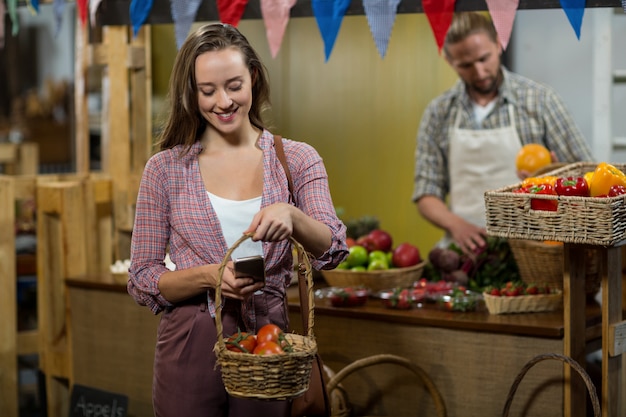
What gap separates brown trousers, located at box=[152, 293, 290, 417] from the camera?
2455 mm

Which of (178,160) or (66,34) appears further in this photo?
(66,34)

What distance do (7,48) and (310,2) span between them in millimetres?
9055

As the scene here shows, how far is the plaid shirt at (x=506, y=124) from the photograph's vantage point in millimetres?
4496

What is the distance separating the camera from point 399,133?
632cm

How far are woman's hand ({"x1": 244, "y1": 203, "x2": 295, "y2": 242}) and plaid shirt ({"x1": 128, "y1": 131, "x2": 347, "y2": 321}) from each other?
19cm

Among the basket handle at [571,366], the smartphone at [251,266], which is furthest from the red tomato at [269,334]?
the basket handle at [571,366]

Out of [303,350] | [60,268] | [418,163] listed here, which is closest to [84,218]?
[60,268]

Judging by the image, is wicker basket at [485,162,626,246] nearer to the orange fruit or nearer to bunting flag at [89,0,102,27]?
the orange fruit

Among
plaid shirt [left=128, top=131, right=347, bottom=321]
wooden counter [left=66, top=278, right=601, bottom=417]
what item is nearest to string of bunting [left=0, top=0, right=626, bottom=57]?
wooden counter [left=66, top=278, right=601, bottom=417]

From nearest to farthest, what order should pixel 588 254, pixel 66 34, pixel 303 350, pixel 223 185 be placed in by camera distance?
pixel 303 350 < pixel 223 185 < pixel 588 254 < pixel 66 34

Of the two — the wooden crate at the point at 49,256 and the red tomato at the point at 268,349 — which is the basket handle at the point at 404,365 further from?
the wooden crate at the point at 49,256

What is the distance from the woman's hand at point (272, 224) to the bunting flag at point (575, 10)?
1.50 m

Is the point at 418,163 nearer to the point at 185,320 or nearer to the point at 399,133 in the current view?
the point at 399,133

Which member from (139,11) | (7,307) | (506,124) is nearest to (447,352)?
(506,124)
